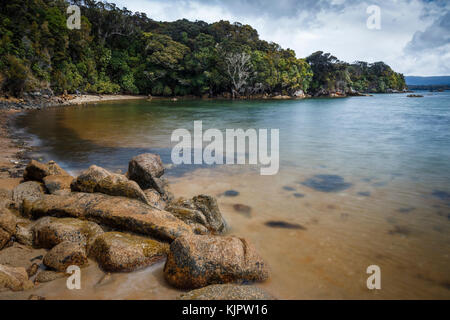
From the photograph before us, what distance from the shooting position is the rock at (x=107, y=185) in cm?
493

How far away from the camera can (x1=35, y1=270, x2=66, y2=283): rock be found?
325cm

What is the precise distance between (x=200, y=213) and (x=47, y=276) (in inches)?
93.1

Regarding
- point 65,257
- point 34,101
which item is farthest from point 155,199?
point 34,101

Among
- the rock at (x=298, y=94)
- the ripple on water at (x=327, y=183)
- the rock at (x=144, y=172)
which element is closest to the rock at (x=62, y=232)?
the rock at (x=144, y=172)

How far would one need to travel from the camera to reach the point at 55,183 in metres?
5.58

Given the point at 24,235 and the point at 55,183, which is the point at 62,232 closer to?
the point at 24,235

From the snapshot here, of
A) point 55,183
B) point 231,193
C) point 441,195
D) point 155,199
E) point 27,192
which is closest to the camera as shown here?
point 27,192

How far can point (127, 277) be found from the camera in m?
3.43

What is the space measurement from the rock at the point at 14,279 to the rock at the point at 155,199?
2378 millimetres

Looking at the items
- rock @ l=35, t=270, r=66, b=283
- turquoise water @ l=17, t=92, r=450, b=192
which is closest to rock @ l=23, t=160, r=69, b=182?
turquoise water @ l=17, t=92, r=450, b=192

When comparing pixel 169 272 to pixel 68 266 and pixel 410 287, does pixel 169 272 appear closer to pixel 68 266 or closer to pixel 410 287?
pixel 68 266

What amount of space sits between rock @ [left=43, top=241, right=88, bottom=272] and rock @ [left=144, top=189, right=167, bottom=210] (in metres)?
1.81
